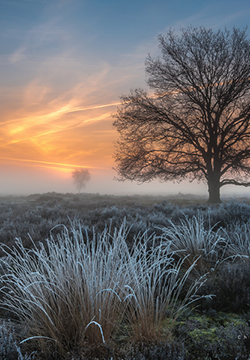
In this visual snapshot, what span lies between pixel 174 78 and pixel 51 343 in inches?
598

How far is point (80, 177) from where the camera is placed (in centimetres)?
6241

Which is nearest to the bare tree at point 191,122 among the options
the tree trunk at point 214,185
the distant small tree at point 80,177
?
the tree trunk at point 214,185

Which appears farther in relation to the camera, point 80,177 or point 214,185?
point 80,177

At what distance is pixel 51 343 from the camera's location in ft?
7.30

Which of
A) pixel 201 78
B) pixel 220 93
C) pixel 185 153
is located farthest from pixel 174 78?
pixel 185 153

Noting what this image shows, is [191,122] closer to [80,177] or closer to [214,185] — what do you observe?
[214,185]

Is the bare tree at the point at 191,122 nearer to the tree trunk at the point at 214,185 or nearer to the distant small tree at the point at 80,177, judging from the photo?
the tree trunk at the point at 214,185

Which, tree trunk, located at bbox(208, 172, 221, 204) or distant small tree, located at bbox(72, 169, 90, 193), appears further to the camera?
distant small tree, located at bbox(72, 169, 90, 193)

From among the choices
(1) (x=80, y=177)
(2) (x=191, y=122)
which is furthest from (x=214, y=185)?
(1) (x=80, y=177)

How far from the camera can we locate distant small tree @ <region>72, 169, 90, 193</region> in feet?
205

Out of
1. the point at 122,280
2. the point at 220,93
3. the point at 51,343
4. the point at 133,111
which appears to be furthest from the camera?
the point at 133,111

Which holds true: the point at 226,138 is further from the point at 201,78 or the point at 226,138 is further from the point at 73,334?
the point at 73,334

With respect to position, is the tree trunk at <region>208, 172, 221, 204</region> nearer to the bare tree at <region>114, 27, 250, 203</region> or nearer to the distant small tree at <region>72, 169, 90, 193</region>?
the bare tree at <region>114, 27, 250, 203</region>

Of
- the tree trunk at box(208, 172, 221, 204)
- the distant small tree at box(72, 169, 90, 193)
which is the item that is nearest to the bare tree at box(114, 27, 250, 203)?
the tree trunk at box(208, 172, 221, 204)
